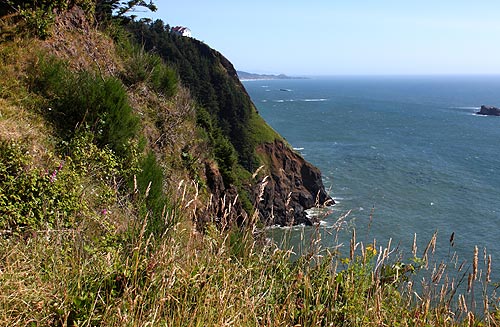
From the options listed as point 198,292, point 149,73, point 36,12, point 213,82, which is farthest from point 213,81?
point 198,292

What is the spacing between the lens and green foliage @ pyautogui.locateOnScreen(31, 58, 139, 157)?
27.5 ft

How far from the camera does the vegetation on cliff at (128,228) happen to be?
3129 mm

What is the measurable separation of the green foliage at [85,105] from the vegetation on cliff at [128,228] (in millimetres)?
29

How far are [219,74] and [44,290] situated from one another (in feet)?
173

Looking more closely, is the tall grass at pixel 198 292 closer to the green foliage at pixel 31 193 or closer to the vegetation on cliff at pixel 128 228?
the vegetation on cliff at pixel 128 228

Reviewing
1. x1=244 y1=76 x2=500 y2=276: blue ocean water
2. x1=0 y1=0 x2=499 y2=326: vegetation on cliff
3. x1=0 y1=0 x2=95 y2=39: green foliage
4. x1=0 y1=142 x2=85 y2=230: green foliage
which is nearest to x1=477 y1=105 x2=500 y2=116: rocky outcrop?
x1=244 y1=76 x2=500 y2=276: blue ocean water

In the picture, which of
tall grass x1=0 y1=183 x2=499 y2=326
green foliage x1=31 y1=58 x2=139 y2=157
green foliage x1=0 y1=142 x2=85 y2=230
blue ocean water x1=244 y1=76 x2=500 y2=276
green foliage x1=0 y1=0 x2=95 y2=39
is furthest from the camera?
blue ocean water x1=244 y1=76 x2=500 y2=276

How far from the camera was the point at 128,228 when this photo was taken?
4055mm

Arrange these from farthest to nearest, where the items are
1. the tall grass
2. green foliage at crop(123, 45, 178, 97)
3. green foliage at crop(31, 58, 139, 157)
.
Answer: green foliage at crop(123, 45, 178, 97)
green foliage at crop(31, 58, 139, 157)
the tall grass

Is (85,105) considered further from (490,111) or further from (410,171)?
(490,111)

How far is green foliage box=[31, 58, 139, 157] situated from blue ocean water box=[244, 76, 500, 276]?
4.43m

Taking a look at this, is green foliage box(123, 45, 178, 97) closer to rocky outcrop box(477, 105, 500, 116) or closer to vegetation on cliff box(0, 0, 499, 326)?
vegetation on cliff box(0, 0, 499, 326)

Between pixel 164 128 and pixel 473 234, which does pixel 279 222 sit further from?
pixel 164 128

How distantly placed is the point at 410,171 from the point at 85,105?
55409 millimetres
